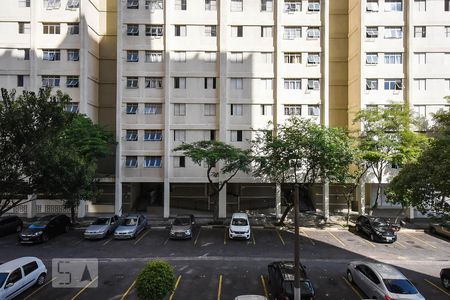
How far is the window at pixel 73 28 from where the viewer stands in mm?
33781

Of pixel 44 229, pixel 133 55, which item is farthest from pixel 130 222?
pixel 133 55

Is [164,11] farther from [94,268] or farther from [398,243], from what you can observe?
[398,243]

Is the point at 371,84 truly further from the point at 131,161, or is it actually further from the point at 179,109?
the point at 131,161

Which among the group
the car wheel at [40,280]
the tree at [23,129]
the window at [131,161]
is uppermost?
the tree at [23,129]

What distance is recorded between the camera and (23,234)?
23234 millimetres

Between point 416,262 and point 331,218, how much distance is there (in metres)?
13.2

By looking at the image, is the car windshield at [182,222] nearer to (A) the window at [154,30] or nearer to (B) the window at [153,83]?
(B) the window at [153,83]

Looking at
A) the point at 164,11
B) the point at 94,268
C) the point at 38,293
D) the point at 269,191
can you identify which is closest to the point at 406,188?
the point at 94,268

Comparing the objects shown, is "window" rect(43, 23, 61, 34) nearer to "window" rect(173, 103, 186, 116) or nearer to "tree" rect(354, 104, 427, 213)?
"window" rect(173, 103, 186, 116)

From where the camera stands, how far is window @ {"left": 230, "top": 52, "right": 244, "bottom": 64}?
3419 centimetres

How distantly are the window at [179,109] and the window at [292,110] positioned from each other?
1101 cm

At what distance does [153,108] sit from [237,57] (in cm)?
1059

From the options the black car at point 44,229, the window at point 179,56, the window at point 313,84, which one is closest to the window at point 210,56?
the window at point 179,56

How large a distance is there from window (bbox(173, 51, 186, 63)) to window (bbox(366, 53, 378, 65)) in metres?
19.6
